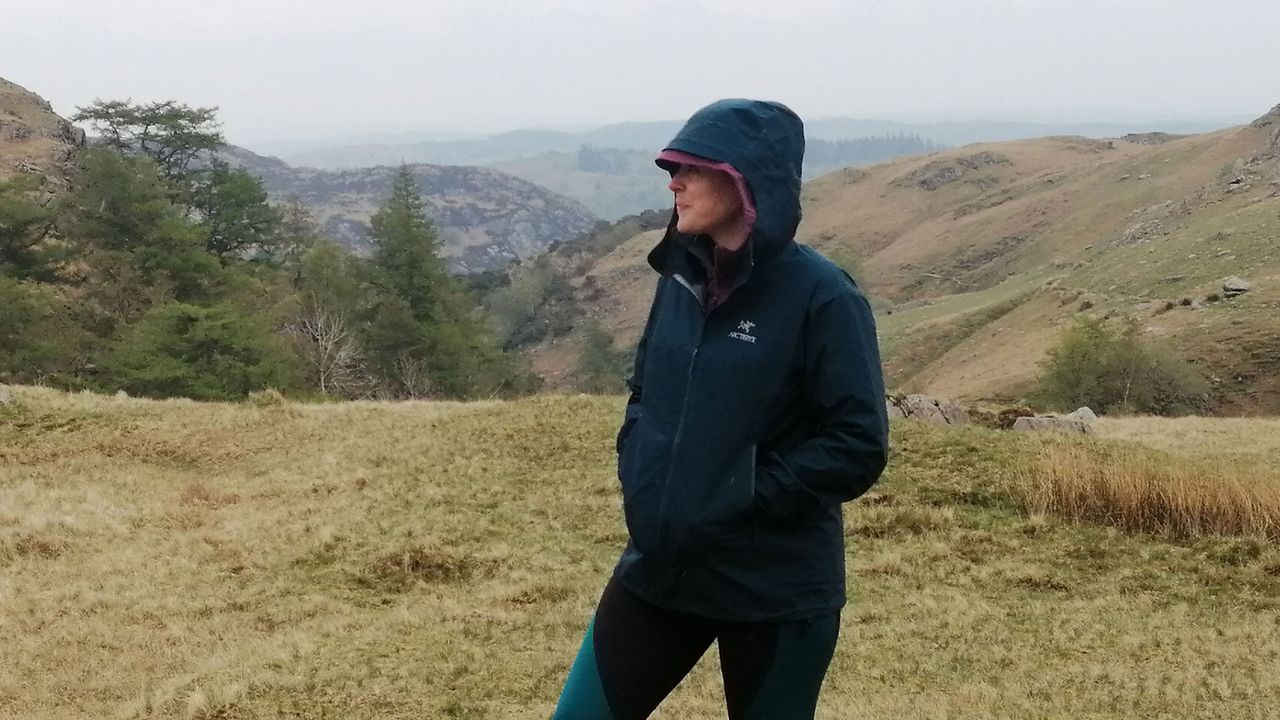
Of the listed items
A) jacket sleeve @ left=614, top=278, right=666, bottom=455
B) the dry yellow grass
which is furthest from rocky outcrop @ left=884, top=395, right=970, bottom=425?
jacket sleeve @ left=614, top=278, right=666, bottom=455

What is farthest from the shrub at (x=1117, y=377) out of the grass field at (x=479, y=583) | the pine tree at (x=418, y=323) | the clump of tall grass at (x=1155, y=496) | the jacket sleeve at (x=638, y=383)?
the jacket sleeve at (x=638, y=383)

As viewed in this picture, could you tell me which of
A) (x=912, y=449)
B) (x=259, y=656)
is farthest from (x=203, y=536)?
(x=912, y=449)

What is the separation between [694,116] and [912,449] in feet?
30.2

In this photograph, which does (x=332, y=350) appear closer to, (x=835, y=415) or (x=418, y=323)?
(x=418, y=323)

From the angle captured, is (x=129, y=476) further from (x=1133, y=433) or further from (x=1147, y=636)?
(x=1133, y=433)

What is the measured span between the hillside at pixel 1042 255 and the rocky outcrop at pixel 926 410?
13053mm

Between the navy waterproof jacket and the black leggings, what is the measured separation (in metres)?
0.07

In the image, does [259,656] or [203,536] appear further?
[203,536]

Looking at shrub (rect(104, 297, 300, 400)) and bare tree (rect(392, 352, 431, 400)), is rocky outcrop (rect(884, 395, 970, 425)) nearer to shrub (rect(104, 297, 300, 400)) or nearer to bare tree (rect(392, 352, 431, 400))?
shrub (rect(104, 297, 300, 400))

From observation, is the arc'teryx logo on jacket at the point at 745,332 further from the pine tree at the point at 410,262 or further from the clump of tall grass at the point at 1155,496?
the pine tree at the point at 410,262

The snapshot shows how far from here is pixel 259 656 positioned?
208 inches

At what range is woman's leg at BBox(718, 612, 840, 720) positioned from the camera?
2.07 metres

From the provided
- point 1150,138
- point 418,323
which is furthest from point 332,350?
point 1150,138

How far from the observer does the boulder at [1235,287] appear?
2659cm
